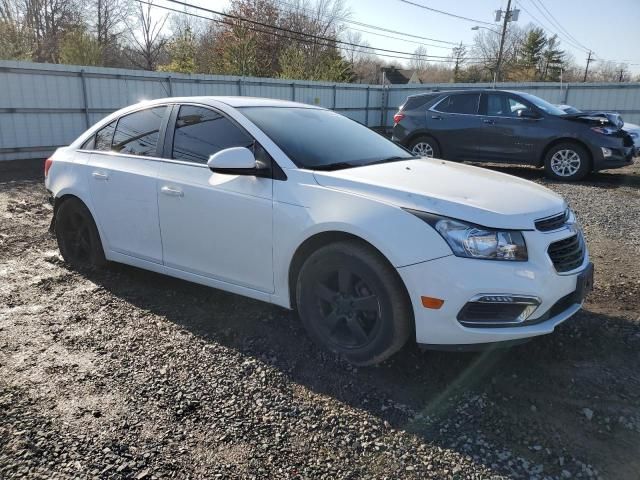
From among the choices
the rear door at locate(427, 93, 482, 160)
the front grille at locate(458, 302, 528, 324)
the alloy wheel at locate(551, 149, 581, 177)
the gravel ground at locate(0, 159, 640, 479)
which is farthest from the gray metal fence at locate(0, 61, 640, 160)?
the front grille at locate(458, 302, 528, 324)

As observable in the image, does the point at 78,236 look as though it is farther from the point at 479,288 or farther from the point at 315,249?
the point at 479,288

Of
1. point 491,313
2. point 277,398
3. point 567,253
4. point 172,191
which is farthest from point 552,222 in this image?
point 172,191

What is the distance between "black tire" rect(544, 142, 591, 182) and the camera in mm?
9758

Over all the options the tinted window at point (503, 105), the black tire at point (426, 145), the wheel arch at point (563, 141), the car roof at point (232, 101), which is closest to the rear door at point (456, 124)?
the black tire at point (426, 145)

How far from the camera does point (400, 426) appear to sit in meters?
2.59

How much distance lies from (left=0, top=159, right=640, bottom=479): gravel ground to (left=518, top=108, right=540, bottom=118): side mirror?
682 centimetres

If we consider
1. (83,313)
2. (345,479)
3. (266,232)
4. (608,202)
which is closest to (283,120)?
(266,232)

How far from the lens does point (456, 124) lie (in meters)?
11.0

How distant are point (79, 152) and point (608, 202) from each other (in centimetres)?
755

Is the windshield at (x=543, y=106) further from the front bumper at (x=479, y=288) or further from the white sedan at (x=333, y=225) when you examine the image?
the front bumper at (x=479, y=288)

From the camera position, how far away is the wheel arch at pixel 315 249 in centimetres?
290

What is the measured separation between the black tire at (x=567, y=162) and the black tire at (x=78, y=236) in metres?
8.68

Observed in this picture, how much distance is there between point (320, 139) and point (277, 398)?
1867mm

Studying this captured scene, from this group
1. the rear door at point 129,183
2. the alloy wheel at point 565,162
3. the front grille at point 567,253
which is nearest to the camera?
the front grille at point 567,253
